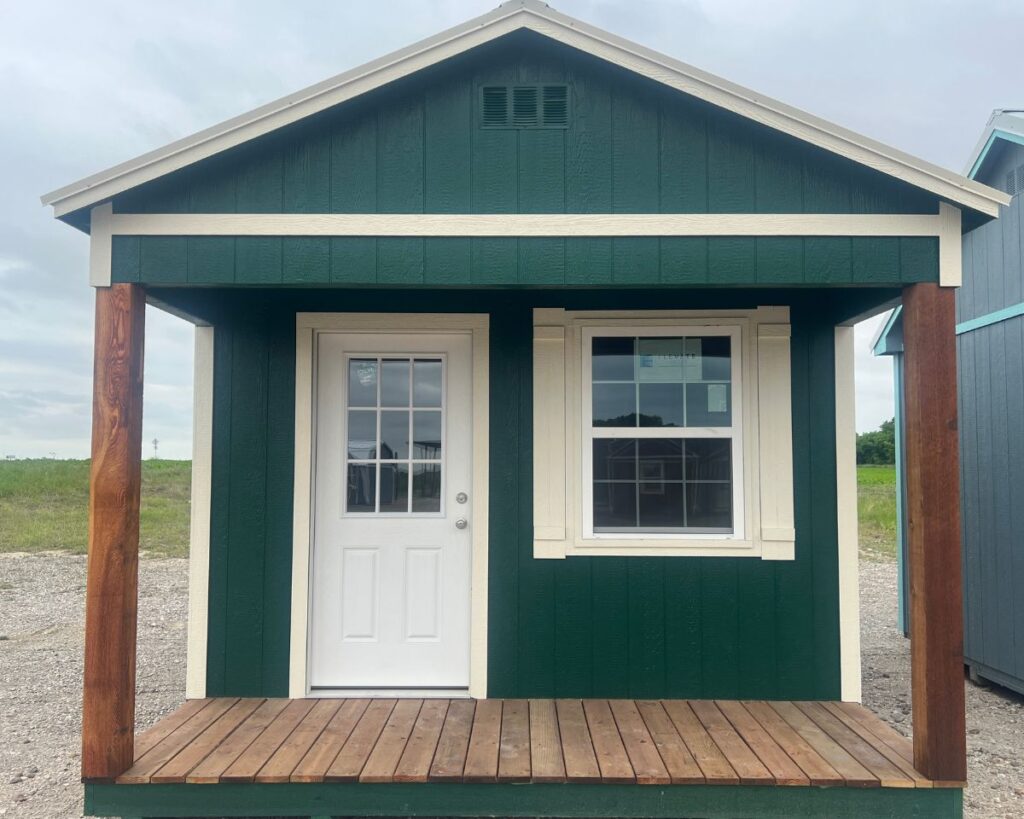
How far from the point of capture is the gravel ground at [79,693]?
382cm

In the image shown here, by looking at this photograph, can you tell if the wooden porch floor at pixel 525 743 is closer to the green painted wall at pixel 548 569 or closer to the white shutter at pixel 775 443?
the green painted wall at pixel 548 569

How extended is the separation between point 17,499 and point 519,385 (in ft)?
52.2

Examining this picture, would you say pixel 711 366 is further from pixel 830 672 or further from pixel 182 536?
pixel 182 536

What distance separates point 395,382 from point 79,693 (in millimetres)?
3640

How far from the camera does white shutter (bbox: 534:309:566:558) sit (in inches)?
157

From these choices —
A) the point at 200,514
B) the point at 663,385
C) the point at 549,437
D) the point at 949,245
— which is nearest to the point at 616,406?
the point at 663,385

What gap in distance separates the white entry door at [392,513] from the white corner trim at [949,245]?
2334 millimetres

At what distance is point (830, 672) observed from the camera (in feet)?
13.1

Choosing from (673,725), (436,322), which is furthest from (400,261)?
(673,725)

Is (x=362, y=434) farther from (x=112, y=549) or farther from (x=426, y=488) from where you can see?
(x=112, y=549)

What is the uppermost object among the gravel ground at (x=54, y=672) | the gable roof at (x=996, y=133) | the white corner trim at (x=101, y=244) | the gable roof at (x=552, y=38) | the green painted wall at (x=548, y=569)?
the gable roof at (x=996, y=133)

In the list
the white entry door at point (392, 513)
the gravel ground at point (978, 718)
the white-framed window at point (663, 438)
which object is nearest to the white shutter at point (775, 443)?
the white-framed window at point (663, 438)

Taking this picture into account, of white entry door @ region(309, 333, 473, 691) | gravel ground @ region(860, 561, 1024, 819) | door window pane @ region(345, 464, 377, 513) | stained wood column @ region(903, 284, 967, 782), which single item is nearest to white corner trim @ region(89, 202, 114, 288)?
white entry door @ region(309, 333, 473, 691)

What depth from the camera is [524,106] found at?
3357 mm
